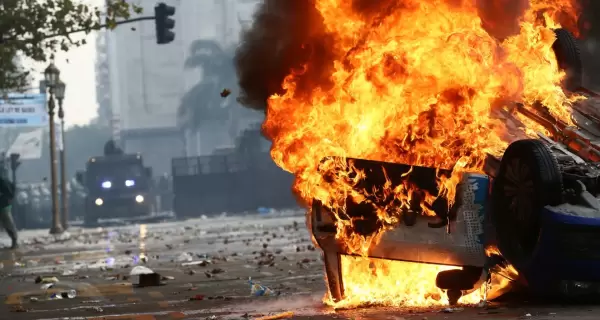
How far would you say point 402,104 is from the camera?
9484 millimetres

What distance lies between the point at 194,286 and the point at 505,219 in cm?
586

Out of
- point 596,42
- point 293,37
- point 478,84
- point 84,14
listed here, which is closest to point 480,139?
point 478,84

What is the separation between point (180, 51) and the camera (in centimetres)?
12062

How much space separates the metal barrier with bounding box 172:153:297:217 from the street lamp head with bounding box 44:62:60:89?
76.0 ft

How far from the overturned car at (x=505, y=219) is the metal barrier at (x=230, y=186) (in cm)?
5087

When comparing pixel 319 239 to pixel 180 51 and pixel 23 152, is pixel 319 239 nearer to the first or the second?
pixel 23 152

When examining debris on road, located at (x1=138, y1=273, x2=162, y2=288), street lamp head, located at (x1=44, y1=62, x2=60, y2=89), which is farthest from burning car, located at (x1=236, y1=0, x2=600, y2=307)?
street lamp head, located at (x1=44, y1=62, x2=60, y2=89)

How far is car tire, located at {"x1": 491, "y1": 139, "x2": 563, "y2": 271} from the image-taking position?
8.30 m

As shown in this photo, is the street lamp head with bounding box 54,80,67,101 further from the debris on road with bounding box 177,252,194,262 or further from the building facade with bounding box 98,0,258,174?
the building facade with bounding box 98,0,258,174

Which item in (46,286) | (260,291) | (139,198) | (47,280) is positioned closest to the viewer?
(260,291)

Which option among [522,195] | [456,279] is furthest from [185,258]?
[522,195]

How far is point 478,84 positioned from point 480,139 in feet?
1.72

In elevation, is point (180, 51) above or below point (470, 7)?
above

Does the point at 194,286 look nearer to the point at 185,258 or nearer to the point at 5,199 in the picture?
the point at 185,258
